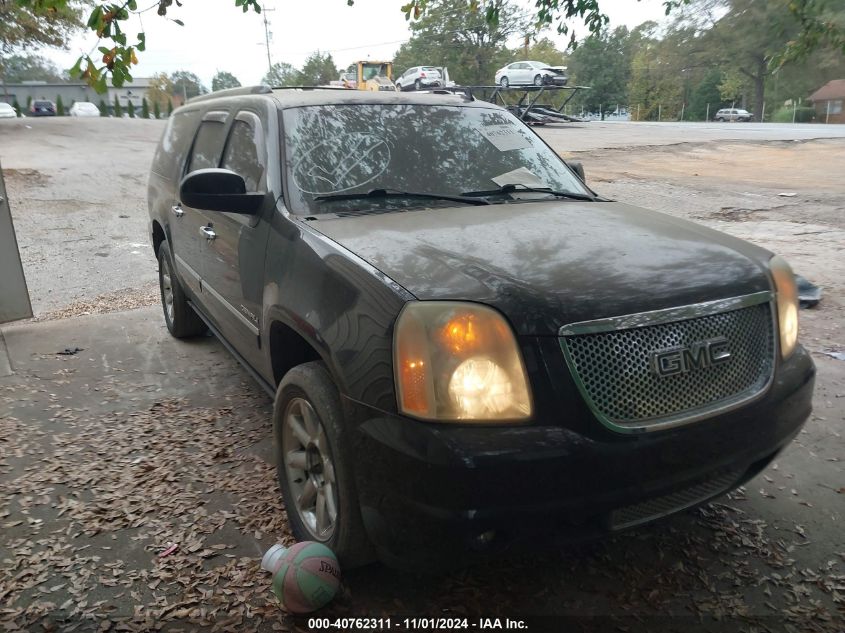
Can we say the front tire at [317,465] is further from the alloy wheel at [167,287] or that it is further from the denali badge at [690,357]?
the alloy wheel at [167,287]

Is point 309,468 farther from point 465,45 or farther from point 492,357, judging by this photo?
point 465,45

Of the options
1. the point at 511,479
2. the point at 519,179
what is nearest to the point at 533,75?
the point at 519,179

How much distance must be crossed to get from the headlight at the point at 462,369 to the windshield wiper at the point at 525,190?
1404 millimetres

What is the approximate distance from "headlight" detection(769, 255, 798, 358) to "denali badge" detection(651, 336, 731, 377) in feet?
1.37

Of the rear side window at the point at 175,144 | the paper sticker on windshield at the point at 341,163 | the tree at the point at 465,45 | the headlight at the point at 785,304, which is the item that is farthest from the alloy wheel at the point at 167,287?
the tree at the point at 465,45

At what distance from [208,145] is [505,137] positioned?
1.85 metres

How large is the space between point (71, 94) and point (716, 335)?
329 ft

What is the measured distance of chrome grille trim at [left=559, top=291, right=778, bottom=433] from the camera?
2088mm

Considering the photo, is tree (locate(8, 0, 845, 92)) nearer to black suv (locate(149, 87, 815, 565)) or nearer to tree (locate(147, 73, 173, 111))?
black suv (locate(149, 87, 815, 565))

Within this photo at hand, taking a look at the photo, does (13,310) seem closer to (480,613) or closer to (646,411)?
(480,613)

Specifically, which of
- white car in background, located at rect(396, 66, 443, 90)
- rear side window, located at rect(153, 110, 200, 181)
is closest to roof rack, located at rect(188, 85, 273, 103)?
rear side window, located at rect(153, 110, 200, 181)

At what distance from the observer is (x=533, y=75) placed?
3189cm

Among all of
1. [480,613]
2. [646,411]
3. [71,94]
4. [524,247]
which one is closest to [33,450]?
[480,613]

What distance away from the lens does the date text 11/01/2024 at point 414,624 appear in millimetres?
2381
